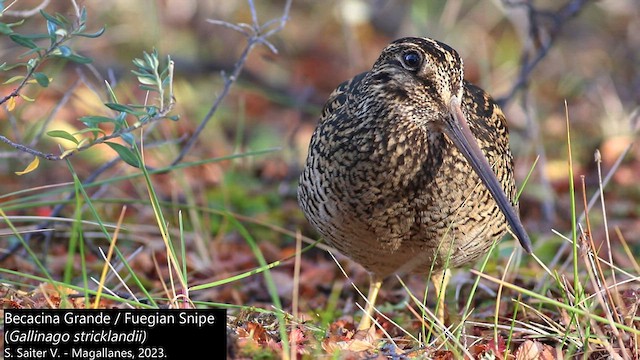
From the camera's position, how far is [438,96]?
374 centimetres

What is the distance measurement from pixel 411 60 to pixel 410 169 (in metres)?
0.46

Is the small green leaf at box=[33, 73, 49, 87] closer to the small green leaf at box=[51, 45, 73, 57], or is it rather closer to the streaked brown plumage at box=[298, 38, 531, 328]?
the small green leaf at box=[51, 45, 73, 57]

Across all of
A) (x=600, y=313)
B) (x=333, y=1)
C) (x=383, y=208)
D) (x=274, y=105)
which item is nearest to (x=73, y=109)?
(x=274, y=105)

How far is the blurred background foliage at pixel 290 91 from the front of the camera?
620 cm

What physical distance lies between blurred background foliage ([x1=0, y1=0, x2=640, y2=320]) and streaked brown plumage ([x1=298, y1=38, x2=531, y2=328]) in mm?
979

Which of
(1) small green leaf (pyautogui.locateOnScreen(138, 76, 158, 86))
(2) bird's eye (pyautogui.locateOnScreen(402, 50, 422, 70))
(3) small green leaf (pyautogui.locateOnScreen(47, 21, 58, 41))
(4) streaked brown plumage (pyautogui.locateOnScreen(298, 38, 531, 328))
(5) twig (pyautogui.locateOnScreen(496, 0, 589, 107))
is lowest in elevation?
(4) streaked brown plumage (pyautogui.locateOnScreen(298, 38, 531, 328))

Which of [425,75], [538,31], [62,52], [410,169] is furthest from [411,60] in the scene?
[538,31]

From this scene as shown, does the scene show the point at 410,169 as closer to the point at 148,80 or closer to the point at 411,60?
the point at 411,60

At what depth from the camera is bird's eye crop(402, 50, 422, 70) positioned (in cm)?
377

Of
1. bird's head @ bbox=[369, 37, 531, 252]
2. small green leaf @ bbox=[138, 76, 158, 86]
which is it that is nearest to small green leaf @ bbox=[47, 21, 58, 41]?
small green leaf @ bbox=[138, 76, 158, 86]

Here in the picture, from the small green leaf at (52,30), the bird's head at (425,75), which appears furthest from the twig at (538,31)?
the small green leaf at (52,30)

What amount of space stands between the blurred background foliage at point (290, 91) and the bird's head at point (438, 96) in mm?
1350

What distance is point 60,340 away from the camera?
3.17 meters

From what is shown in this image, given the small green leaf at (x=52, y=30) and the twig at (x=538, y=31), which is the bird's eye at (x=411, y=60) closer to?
the small green leaf at (x=52, y=30)
